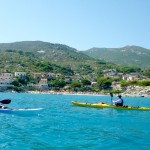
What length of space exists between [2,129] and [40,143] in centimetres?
513

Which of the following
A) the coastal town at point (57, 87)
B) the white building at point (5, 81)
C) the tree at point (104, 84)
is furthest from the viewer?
the tree at point (104, 84)

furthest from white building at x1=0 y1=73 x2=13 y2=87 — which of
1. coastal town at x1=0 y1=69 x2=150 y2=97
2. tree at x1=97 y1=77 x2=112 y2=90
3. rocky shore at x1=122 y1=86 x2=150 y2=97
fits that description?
rocky shore at x1=122 y1=86 x2=150 y2=97

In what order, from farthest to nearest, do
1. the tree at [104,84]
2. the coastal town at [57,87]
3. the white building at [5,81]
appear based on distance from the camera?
1. the tree at [104,84]
2. the white building at [5,81]
3. the coastal town at [57,87]

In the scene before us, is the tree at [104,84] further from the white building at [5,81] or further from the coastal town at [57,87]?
the white building at [5,81]

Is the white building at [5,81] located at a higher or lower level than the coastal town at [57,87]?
higher

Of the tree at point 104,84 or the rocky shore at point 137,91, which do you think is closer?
the rocky shore at point 137,91

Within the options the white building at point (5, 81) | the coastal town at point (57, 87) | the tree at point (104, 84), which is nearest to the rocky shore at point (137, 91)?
the coastal town at point (57, 87)

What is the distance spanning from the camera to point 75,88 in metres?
146

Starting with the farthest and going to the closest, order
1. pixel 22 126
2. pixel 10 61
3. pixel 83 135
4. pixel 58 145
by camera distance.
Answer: pixel 10 61, pixel 22 126, pixel 83 135, pixel 58 145

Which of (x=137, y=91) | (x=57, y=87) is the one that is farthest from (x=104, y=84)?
(x=57, y=87)

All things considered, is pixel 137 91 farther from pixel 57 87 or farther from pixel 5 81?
pixel 5 81

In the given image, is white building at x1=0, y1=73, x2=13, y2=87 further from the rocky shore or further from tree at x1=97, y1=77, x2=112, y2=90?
the rocky shore

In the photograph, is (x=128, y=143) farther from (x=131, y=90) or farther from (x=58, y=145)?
(x=131, y=90)

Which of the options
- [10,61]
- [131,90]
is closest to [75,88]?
[131,90]
